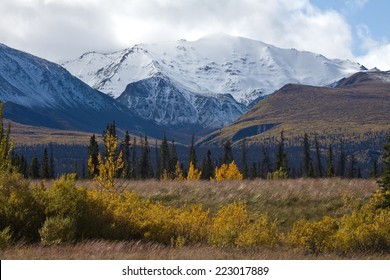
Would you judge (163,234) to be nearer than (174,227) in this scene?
Yes

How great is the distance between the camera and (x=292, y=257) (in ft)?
49.4

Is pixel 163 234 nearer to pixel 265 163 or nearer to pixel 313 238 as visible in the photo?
pixel 313 238

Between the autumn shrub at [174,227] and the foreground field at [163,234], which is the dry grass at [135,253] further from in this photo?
the autumn shrub at [174,227]

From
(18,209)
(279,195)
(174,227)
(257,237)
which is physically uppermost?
(18,209)

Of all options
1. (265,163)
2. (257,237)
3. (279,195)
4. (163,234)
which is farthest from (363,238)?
(265,163)

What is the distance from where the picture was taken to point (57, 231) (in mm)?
16047

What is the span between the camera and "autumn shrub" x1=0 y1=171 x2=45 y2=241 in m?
16.9

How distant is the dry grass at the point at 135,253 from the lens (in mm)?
13391

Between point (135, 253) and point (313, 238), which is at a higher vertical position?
point (135, 253)

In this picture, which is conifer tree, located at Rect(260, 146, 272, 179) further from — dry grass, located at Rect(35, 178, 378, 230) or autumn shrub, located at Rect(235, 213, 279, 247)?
autumn shrub, located at Rect(235, 213, 279, 247)

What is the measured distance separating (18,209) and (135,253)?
490 centimetres

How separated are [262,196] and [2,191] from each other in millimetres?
15646

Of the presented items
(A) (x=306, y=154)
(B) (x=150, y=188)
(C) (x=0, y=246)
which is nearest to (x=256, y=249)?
(C) (x=0, y=246)

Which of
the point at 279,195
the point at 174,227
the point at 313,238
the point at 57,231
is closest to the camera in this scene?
the point at 57,231
